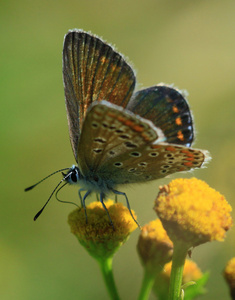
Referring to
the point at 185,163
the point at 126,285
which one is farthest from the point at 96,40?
the point at 126,285

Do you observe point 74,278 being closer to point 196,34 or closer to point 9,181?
point 9,181

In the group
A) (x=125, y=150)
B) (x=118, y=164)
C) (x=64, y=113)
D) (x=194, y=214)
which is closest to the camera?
(x=194, y=214)

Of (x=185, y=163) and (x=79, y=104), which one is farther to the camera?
(x=79, y=104)

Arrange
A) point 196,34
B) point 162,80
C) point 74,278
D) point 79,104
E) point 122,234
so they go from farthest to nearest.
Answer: point 196,34, point 162,80, point 74,278, point 79,104, point 122,234

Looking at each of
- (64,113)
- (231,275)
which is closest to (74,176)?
(231,275)

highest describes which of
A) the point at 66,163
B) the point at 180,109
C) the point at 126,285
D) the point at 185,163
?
the point at 180,109

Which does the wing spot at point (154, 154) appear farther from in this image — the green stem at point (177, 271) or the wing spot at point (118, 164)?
the green stem at point (177, 271)

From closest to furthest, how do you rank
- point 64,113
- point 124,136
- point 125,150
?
1. point 124,136
2. point 125,150
3. point 64,113

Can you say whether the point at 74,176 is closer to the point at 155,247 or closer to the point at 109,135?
the point at 109,135

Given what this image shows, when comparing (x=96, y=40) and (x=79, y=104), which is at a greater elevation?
(x=96, y=40)
